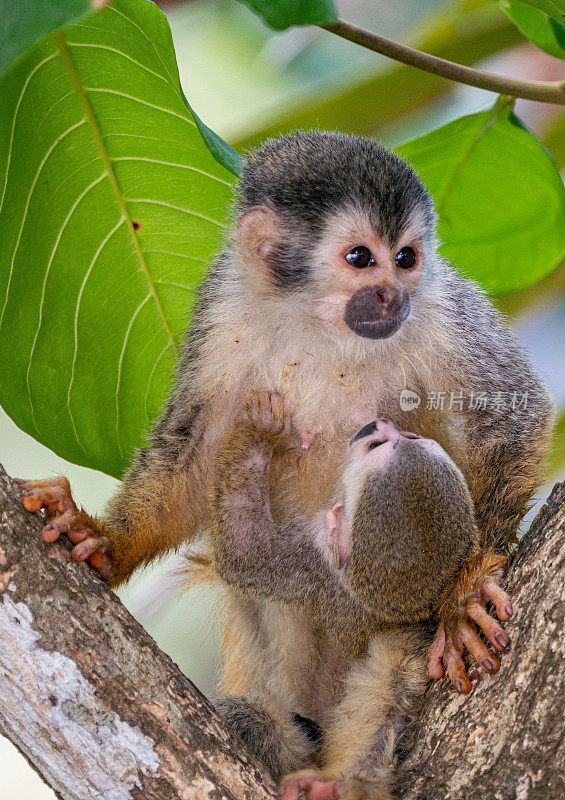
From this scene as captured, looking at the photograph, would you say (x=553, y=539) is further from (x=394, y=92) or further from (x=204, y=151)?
(x=394, y=92)

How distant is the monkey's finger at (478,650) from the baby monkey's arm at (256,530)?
0.44 m

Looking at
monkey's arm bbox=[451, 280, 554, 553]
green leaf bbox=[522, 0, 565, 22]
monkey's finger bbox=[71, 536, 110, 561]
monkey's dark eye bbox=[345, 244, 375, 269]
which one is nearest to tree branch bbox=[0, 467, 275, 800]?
monkey's finger bbox=[71, 536, 110, 561]

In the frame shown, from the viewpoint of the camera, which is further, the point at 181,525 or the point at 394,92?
the point at 394,92

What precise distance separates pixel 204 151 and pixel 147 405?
80 centimetres

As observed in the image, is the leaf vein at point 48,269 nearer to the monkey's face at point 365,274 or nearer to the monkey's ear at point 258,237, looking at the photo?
the monkey's ear at point 258,237

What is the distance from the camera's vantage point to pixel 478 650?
5.87 ft

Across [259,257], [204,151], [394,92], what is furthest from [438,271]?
[394,92]

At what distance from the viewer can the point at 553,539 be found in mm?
1678

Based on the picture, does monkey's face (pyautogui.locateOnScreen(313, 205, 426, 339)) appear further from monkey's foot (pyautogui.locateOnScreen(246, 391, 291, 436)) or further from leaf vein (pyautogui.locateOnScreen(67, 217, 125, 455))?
leaf vein (pyautogui.locateOnScreen(67, 217, 125, 455))

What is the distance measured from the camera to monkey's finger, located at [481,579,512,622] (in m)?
1.79

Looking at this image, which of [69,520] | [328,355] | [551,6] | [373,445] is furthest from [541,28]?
[69,520]

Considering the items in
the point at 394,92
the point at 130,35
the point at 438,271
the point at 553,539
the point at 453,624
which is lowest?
the point at 453,624

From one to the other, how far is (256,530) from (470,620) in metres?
0.61

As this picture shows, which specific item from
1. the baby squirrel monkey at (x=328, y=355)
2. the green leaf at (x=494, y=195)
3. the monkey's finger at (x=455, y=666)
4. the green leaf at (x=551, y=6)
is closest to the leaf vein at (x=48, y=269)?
the baby squirrel monkey at (x=328, y=355)
